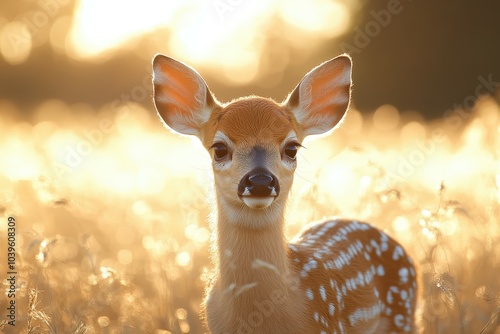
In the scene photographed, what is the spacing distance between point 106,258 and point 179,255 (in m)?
1.71

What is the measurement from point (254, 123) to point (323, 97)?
907 mm

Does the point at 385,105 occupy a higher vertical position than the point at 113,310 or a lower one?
lower

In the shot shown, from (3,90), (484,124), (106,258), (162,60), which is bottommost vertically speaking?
(3,90)

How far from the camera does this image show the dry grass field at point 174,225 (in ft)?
18.4

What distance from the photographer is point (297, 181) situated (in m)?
9.91

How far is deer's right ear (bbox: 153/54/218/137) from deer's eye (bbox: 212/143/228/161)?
0.52m

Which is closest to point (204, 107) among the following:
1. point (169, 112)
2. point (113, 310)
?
point (169, 112)

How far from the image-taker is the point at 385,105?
84.0 ft

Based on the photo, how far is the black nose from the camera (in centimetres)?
454

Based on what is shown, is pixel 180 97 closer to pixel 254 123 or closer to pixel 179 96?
pixel 179 96

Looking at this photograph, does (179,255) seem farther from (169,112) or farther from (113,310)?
(169,112)

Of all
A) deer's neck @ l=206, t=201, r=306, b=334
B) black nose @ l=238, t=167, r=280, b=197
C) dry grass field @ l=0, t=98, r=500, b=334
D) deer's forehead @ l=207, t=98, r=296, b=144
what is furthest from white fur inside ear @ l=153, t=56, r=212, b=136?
black nose @ l=238, t=167, r=280, b=197
